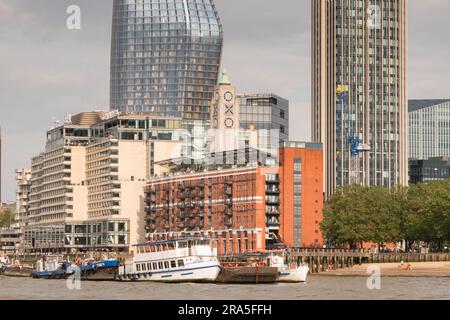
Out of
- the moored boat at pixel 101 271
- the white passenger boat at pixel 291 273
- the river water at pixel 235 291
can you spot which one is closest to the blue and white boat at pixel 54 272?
the moored boat at pixel 101 271

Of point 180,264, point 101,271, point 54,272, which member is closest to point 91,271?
point 101,271

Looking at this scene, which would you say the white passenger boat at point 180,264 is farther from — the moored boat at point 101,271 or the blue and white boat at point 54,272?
the blue and white boat at point 54,272

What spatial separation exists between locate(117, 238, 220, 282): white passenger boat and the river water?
2956mm

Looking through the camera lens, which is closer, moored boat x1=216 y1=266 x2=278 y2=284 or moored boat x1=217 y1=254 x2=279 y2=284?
moored boat x1=217 y1=254 x2=279 y2=284

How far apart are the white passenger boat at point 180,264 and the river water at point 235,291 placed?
2.96 m

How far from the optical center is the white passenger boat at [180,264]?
6152 inches

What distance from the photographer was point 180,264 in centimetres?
15875

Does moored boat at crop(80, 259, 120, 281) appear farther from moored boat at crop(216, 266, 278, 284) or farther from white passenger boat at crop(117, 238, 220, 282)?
moored boat at crop(216, 266, 278, 284)

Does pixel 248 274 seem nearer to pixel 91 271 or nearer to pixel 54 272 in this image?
pixel 91 271

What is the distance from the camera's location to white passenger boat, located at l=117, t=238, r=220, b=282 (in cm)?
15625

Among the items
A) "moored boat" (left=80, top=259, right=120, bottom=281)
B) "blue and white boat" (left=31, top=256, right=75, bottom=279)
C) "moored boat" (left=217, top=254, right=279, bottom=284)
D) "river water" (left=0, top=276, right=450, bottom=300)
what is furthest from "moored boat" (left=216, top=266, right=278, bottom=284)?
"blue and white boat" (left=31, top=256, right=75, bottom=279)

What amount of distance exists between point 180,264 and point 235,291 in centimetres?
2453

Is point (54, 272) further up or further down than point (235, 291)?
further down
